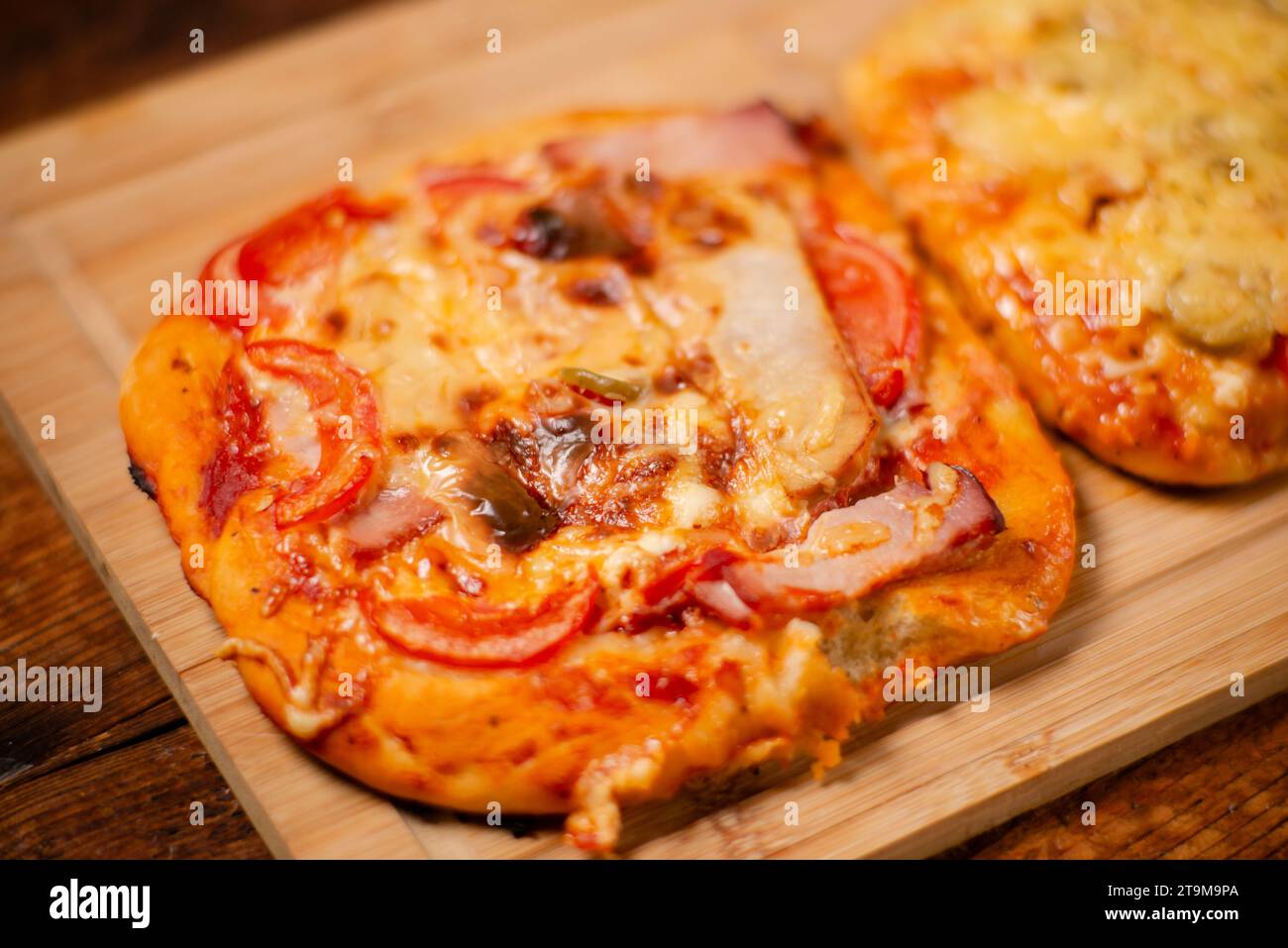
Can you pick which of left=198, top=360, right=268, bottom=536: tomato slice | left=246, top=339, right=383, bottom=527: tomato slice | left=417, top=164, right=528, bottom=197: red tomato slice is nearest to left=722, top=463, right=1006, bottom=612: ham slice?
left=246, top=339, right=383, bottom=527: tomato slice

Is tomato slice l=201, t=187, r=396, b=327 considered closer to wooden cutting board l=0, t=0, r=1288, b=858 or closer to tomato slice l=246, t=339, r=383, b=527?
tomato slice l=246, t=339, r=383, b=527

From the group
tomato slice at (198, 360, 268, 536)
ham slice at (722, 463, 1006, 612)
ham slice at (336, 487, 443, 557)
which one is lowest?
ham slice at (722, 463, 1006, 612)

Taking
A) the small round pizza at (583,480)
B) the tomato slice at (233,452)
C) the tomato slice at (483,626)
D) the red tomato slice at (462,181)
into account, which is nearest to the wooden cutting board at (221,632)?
the small round pizza at (583,480)

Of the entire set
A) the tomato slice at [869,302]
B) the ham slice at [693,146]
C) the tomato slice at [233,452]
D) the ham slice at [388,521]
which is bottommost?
the ham slice at [388,521]

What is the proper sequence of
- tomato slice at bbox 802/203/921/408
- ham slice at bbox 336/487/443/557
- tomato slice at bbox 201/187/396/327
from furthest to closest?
tomato slice at bbox 201/187/396/327 < tomato slice at bbox 802/203/921/408 < ham slice at bbox 336/487/443/557

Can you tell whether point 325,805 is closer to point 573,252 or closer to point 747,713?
point 747,713

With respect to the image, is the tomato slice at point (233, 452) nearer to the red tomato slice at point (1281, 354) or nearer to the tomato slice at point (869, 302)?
the tomato slice at point (869, 302)

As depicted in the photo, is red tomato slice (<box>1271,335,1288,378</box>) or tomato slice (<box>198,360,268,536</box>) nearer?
tomato slice (<box>198,360,268,536</box>)
